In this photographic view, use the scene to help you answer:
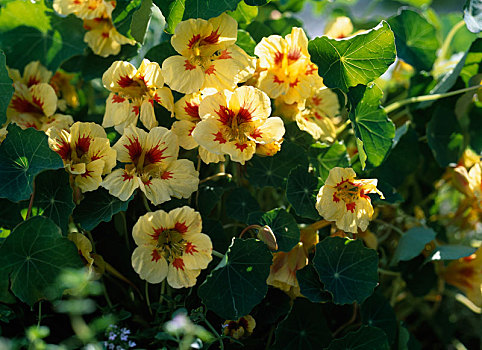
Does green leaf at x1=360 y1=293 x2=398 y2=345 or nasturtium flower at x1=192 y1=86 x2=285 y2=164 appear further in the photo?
green leaf at x1=360 y1=293 x2=398 y2=345

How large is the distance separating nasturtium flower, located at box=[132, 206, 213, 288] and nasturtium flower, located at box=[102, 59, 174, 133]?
0.17 m

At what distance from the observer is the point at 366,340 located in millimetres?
900

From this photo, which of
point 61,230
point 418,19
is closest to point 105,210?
point 61,230

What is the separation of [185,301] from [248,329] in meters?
0.12

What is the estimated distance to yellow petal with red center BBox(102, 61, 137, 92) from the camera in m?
0.84

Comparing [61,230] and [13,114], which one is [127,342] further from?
[13,114]

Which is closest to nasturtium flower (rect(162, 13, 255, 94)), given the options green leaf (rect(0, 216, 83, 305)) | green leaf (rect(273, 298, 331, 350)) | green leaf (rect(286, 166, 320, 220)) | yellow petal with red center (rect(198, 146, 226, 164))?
yellow petal with red center (rect(198, 146, 226, 164))

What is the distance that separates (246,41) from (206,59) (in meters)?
0.13

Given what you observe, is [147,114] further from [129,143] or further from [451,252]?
[451,252]

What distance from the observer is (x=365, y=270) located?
2.95ft

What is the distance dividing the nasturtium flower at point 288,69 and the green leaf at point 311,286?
30 centimetres

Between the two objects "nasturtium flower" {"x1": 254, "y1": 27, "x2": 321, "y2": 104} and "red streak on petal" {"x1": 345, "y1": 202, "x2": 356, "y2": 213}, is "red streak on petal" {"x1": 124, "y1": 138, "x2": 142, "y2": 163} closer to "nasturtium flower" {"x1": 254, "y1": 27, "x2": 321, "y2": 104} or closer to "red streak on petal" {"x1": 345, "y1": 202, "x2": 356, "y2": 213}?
"nasturtium flower" {"x1": 254, "y1": 27, "x2": 321, "y2": 104}

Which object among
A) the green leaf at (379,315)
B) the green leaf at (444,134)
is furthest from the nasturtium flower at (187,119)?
the green leaf at (444,134)

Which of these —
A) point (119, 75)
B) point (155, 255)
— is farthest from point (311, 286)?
point (119, 75)
